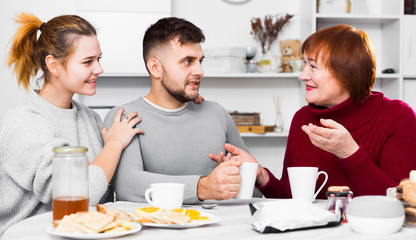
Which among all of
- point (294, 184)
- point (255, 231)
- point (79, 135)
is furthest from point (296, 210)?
point (79, 135)

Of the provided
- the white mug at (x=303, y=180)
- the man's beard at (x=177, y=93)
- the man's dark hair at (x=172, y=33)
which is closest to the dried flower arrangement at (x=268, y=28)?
the man's dark hair at (x=172, y=33)

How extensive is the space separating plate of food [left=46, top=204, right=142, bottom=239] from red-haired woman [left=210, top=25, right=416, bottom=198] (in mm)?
604

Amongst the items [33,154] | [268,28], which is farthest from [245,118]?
[33,154]

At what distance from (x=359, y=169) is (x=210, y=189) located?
47cm

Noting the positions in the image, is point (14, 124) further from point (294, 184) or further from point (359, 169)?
point (359, 169)

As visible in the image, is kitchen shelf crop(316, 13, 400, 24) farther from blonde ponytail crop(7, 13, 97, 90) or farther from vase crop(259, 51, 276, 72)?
blonde ponytail crop(7, 13, 97, 90)

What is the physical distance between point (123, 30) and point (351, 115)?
2000mm

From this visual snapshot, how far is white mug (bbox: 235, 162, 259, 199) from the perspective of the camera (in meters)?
1.28

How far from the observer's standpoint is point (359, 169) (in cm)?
139

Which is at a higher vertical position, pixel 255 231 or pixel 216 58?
pixel 216 58

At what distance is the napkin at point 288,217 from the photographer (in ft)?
3.21

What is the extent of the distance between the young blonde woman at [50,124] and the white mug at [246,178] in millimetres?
425

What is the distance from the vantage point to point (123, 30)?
3178 millimetres

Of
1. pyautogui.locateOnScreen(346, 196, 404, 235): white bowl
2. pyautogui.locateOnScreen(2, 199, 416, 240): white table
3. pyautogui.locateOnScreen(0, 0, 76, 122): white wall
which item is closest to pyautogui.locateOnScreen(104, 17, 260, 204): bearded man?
pyautogui.locateOnScreen(2, 199, 416, 240): white table
